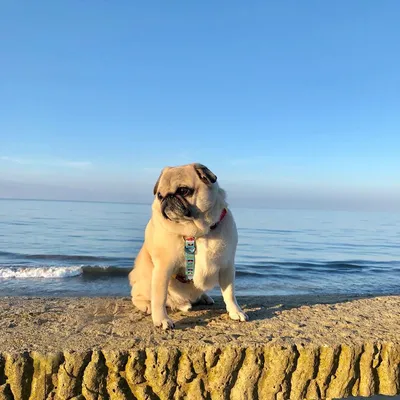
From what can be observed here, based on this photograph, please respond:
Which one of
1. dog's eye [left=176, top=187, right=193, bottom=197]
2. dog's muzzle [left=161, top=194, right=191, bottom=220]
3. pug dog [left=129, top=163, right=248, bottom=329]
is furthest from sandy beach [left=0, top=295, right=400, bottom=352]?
dog's eye [left=176, top=187, right=193, bottom=197]

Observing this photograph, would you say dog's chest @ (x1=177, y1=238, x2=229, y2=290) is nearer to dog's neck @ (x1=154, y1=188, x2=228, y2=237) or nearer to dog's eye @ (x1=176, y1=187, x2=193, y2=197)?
dog's neck @ (x1=154, y1=188, x2=228, y2=237)

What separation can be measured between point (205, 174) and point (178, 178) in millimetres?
289

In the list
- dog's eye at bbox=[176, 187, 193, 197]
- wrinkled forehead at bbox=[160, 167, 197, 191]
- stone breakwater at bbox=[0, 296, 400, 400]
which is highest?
wrinkled forehead at bbox=[160, 167, 197, 191]

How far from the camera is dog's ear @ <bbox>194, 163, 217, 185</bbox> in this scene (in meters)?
3.83

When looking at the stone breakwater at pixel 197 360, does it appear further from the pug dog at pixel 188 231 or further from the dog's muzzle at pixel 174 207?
the dog's muzzle at pixel 174 207

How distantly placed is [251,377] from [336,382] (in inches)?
33.3

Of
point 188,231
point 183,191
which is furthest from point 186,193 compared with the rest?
point 188,231

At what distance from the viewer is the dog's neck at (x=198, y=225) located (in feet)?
12.6

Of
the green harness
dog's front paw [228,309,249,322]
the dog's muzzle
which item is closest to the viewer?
the dog's muzzle

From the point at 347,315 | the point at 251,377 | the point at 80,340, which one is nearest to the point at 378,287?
the point at 347,315

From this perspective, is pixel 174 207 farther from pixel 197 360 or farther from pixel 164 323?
pixel 197 360

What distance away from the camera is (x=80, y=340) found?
338 cm

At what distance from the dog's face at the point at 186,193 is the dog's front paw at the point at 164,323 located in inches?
42.5

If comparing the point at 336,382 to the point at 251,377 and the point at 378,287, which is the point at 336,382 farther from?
the point at 378,287
